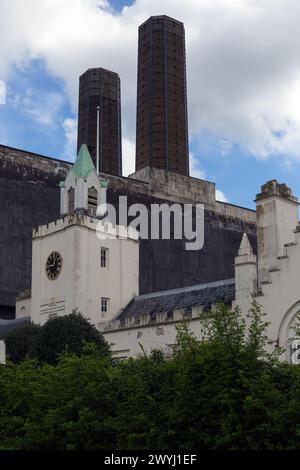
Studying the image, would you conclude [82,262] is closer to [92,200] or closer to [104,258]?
[104,258]

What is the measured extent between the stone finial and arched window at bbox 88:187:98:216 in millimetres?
19153

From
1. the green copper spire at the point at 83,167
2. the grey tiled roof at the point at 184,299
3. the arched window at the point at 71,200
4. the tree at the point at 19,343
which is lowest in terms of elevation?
the tree at the point at 19,343

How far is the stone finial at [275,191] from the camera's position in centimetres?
4256

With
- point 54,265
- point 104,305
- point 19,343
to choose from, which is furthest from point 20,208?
point 19,343

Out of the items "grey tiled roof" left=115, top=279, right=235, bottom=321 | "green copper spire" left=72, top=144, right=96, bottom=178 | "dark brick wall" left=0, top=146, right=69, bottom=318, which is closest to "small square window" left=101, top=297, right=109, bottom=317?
"grey tiled roof" left=115, top=279, right=235, bottom=321

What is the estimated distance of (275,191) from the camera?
139 ft

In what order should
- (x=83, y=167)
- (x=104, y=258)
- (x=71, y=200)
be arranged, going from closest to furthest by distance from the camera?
(x=104, y=258), (x=71, y=200), (x=83, y=167)

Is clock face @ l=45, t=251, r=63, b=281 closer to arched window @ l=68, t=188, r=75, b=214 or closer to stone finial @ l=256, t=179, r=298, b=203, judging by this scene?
arched window @ l=68, t=188, r=75, b=214

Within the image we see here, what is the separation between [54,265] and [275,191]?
791 inches

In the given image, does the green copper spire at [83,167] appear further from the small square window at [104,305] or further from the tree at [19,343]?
the tree at [19,343]

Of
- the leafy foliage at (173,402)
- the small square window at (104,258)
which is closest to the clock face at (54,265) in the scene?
the small square window at (104,258)
